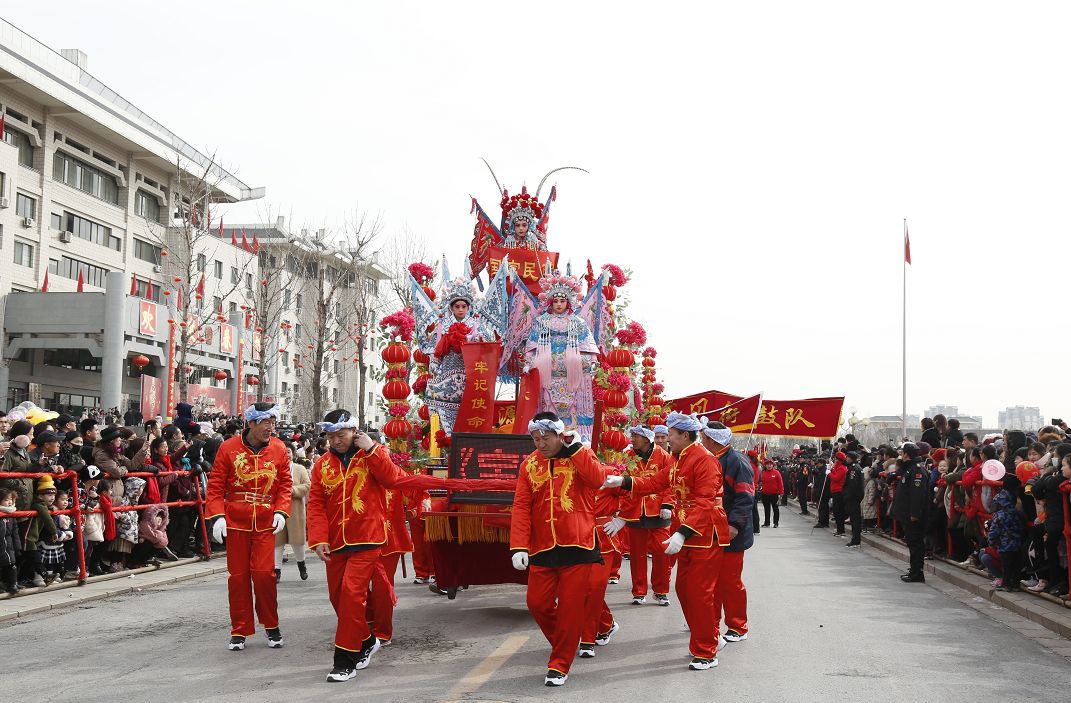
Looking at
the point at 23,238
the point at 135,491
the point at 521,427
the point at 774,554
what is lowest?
the point at 774,554

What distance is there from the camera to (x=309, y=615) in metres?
9.32

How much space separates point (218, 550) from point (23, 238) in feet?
82.8

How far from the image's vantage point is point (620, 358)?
456 inches

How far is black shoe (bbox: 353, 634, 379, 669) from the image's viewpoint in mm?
6938

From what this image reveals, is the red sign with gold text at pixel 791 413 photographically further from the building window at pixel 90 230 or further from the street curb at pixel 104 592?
the building window at pixel 90 230

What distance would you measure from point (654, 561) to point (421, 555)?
255 cm

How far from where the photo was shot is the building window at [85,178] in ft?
123

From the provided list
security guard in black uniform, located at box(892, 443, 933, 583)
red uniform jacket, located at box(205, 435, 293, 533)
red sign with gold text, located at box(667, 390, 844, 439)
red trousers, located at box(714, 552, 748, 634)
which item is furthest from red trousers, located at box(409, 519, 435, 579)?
red sign with gold text, located at box(667, 390, 844, 439)

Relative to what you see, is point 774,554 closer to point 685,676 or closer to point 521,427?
point 521,427

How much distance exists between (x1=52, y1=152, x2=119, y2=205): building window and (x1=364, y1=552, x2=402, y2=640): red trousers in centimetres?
3472

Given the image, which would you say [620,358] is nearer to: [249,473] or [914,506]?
[914,506]

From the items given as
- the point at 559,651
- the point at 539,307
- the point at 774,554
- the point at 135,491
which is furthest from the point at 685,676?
the point at 774,554

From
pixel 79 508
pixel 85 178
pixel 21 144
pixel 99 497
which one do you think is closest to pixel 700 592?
pixel 79 508

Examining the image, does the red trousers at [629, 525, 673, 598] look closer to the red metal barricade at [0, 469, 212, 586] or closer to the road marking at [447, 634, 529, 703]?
the road marking at [447, 634, 529, 703]
